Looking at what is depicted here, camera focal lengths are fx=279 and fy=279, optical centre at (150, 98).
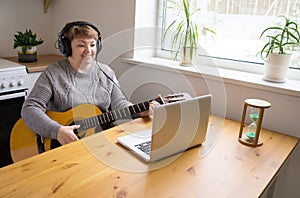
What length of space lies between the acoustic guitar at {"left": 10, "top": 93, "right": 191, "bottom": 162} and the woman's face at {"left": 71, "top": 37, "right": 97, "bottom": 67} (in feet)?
0.88

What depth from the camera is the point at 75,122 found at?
1.53m

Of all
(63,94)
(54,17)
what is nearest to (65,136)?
(63,94)

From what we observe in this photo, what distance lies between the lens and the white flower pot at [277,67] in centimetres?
144

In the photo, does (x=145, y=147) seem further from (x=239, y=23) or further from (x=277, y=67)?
(x=239, y=23)

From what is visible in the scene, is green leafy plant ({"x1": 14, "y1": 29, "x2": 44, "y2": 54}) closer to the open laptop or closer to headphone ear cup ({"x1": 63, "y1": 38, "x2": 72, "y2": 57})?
headphone ear cup ({"x1": 63, "y1": 38, "x2": 72, "y2": 57})

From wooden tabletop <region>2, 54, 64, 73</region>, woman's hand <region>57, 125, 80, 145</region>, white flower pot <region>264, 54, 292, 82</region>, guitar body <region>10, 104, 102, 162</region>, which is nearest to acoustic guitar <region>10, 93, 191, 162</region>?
guitar body <region>10, 104, 102, 162</region>

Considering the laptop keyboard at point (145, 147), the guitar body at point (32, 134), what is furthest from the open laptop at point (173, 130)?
the guitar body at point (32, 134)

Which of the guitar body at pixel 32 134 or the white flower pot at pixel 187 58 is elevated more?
the white flower pot at pixel 187 58

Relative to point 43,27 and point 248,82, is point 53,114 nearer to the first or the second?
point 248,82

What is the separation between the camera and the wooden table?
0.86 meters

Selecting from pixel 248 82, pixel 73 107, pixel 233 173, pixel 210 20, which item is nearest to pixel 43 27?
pixel 73 107

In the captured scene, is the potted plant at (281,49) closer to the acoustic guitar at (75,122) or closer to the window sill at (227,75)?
the window sill at (227,75)

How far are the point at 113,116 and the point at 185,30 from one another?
2.39ft

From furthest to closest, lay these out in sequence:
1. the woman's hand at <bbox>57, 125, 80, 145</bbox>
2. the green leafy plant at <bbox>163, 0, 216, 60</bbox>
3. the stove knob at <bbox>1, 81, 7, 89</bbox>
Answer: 1. the stove knob at <bbox>1, 81, 7, 89</bbox>
2. the green leafy plant at <bbox>163, 0, 216, 60</bbox>
3. the woman's hand at <bbox>57, 125, 80, 145</bbox>
